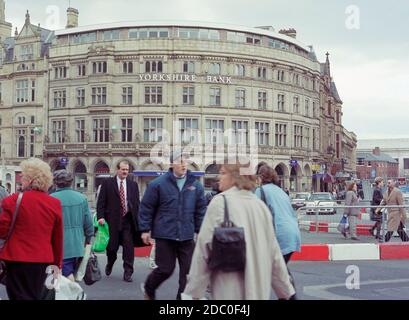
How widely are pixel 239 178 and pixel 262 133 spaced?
48.6m

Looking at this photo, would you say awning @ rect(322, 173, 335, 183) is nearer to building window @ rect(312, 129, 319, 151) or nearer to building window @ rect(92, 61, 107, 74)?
building window @ rect(312, 129, 319, 151)

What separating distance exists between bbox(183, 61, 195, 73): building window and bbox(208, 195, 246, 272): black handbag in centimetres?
4696

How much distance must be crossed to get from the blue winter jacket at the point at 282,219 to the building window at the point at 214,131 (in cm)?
4320

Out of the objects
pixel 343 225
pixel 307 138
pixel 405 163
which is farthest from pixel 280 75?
pixel 405 163

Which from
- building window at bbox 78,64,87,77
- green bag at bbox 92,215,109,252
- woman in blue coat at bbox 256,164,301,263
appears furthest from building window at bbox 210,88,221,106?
woman in blue coat at bbox 256,164,301,263

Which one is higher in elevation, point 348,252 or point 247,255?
point 247,255

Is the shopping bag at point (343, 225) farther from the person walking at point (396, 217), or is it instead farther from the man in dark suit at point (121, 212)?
the man in dark suit at point (121, 212)

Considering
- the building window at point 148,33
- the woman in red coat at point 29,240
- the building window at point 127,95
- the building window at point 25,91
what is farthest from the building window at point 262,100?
the woman in red coat at point 29,240

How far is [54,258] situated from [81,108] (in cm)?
4796

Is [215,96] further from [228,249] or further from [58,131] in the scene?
[228,249]

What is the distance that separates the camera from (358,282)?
363 inches

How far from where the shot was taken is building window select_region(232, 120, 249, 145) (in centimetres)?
5112

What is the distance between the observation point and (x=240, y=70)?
51781 millimetres

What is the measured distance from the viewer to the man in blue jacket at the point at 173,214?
6828 mm
